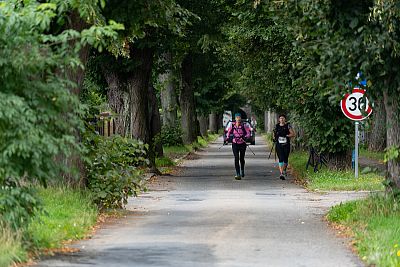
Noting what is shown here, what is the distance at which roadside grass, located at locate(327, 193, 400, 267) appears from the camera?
35.2 feet

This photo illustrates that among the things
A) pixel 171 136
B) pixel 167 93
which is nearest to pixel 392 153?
pixel 167 93

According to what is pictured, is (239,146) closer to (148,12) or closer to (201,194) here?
(201,194)

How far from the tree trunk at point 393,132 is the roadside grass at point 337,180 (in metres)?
5.21

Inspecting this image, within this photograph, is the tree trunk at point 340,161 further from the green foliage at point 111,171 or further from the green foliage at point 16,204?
the green foliage at point 16,204

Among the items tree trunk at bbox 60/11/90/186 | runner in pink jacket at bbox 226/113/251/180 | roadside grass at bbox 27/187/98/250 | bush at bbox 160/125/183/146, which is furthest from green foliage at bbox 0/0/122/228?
bush at bbox 160/125/183/146

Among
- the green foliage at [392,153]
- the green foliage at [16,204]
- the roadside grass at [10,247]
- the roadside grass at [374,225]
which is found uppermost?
the green foliage at [392,153]

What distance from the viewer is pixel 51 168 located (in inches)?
419

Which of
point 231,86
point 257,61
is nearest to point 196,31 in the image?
point 257,61

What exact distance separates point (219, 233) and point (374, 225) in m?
2.07

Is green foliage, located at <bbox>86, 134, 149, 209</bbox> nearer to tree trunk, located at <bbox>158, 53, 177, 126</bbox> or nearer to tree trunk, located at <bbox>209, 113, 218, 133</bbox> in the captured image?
tree trunk, located at <bbox>158, 53, 177, 126</bbox>

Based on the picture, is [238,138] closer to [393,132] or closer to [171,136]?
[393,132]

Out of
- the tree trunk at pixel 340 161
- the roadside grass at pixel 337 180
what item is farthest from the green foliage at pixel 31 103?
the tree trunk at pixel 340 161

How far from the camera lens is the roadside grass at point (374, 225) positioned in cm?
1072

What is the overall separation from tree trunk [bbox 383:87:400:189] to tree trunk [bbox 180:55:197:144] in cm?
3457
